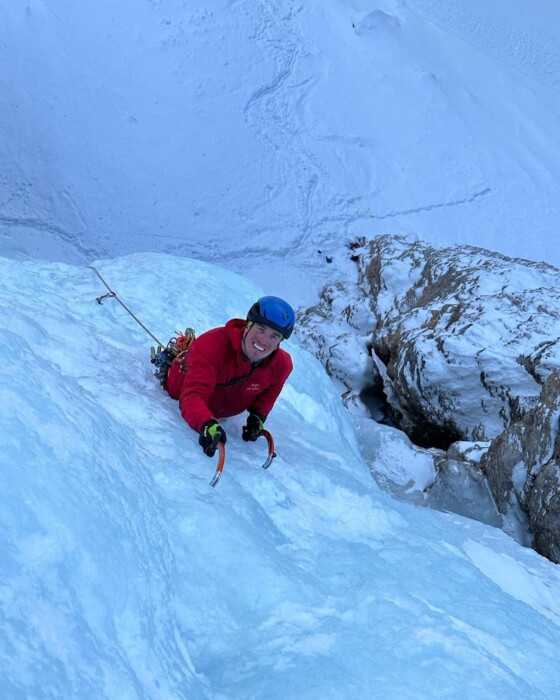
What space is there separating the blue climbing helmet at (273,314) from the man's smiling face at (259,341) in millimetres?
36

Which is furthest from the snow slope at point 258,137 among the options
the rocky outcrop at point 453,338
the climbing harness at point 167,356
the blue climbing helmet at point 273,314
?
the blue climbing helmet at point 273,314

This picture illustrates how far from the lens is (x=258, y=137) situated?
13.6 m

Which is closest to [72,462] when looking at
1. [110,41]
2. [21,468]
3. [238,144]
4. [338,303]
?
[21,468]

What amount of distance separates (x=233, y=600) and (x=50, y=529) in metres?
0.76

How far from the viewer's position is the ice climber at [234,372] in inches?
118

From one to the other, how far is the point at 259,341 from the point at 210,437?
0.52 meters

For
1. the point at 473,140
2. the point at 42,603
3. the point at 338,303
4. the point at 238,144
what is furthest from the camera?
the point at 473,140

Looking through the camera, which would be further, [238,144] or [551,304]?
[238,144]

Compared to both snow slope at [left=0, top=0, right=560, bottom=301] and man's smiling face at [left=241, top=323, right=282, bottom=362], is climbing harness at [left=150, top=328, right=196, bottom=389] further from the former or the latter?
snow slope at [left=0, top=0, right=560, bottom=301]

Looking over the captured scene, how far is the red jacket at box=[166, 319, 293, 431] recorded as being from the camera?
3.14 meters

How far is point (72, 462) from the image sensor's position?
6.45ft

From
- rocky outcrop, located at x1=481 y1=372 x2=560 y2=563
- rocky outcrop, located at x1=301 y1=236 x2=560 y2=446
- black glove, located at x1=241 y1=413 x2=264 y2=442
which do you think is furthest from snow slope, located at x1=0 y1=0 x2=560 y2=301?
black glove, located at x1=241 y1=413 x2=264 y2=442

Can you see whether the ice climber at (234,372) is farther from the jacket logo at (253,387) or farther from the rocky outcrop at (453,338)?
the rocky outcrop at (453,338)

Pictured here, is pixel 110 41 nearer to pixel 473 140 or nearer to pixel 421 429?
pixel 473 140
